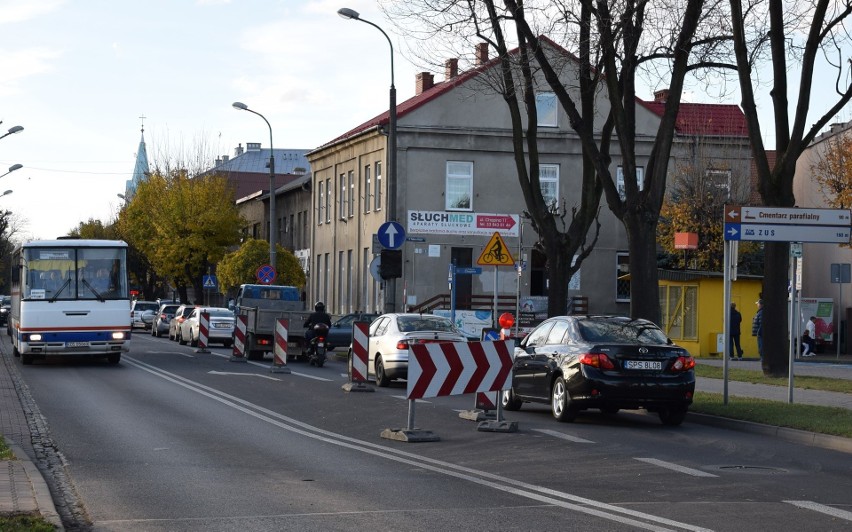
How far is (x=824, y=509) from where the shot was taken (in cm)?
1027

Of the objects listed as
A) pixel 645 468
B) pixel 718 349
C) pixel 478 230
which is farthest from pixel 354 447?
pixel 718 349

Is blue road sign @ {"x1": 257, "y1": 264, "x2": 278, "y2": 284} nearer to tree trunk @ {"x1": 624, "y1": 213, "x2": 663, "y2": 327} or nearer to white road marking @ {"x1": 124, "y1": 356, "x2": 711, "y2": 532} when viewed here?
tree trunk @ {"x1": 624, "y1": 213, "x2": 663, "y2": 327}

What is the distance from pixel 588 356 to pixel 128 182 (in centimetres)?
18297

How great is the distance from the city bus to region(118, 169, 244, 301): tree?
152ft

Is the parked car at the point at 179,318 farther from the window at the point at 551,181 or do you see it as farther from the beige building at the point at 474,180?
the window at the point at 551,181

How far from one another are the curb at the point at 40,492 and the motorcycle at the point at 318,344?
2124cm

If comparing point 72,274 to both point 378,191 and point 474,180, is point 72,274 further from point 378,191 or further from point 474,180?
point 378,191

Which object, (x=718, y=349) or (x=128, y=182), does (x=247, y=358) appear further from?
(x=128, y=182)

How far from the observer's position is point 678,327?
132 ft

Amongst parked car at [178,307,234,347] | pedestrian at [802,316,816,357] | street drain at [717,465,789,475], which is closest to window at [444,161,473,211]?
parked car at [178,307,234,347]

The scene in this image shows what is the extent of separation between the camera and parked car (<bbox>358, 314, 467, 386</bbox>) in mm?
25688

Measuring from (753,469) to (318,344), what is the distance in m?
22.2

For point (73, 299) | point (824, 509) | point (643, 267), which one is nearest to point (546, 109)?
point (73, 299)

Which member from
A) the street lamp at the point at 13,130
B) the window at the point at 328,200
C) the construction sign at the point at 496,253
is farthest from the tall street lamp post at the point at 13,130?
the construction sign at the point at 496,253
